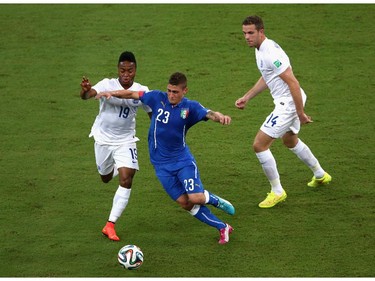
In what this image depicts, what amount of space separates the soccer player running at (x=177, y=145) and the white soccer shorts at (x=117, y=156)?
0.95 feet

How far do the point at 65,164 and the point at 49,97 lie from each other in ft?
8.02

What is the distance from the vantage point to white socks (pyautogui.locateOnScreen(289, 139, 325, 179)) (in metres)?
10.4

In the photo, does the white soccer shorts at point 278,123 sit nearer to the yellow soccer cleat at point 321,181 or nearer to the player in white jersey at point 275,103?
the player in white jersey at point 275,103

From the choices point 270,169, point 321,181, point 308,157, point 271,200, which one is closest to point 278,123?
point 270,169

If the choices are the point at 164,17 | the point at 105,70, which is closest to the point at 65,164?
the point at 105,70

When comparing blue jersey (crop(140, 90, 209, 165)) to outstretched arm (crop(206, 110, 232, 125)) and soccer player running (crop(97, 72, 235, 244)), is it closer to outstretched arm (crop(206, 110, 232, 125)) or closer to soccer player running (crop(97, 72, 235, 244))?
soccer player running (crop(97, 72, 235, 244))

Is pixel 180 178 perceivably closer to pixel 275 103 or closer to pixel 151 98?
pixel 151 98

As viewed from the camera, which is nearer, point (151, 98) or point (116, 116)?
point (151, 98)

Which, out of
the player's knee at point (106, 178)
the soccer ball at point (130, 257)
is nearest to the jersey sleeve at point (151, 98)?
the player's knee at point (106, 178)

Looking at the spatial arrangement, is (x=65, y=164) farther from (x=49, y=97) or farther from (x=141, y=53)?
(x=141, y=53)

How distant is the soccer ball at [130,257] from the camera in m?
8.51

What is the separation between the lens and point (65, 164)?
11227 millimetres

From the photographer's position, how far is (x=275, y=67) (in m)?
9.72

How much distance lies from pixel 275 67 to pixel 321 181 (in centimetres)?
181
